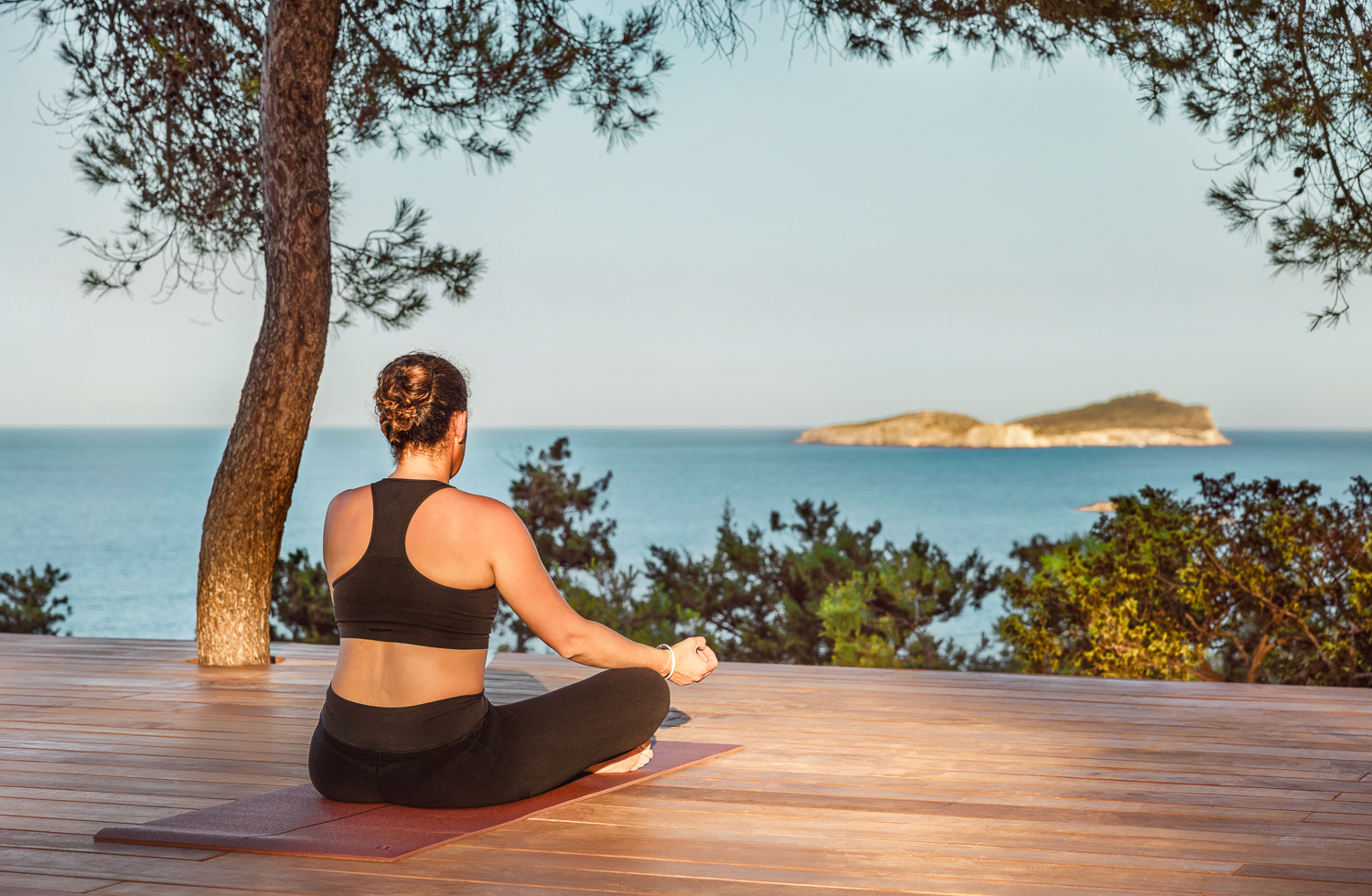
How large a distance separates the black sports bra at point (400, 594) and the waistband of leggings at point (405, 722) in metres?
0.12

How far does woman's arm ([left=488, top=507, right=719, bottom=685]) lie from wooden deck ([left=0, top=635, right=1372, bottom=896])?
1.08 feet

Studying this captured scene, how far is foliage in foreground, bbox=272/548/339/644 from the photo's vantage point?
7332mm

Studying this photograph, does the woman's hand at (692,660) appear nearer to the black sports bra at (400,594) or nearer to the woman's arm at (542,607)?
the woman's arm at (542,607)

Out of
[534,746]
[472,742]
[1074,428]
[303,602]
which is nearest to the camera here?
[472,742]

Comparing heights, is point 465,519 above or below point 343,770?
above

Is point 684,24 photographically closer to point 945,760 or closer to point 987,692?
point 987,692

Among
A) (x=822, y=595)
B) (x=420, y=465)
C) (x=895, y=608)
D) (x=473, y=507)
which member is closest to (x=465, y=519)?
(x=473, y=507)

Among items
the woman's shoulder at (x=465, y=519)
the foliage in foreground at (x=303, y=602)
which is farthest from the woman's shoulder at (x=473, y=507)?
the foliage in foreground at (x=303, y=602)

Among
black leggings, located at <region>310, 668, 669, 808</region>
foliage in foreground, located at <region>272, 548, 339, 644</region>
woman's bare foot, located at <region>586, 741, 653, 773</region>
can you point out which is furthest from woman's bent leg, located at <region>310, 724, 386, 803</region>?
foliage in foreground, located at <region>272, 548, 339, 644</region>

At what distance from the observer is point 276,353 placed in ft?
15.2

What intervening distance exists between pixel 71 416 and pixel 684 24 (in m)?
23.9

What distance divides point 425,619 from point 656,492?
4087 centimetres

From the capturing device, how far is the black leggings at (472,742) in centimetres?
233

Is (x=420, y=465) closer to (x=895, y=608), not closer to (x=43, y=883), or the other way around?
(x=43, y=883)
